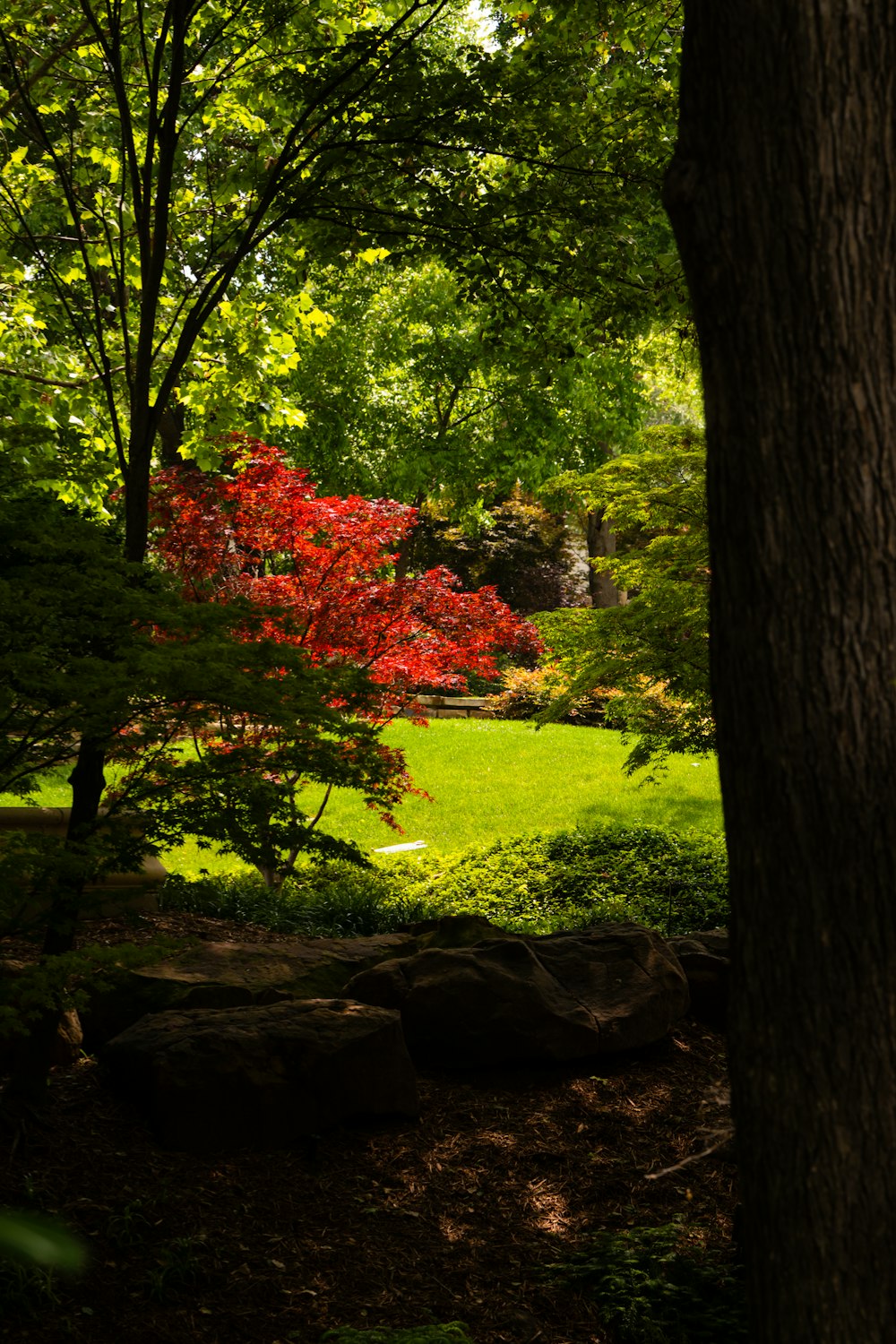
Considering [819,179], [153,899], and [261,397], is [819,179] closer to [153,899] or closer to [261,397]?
[153,899]

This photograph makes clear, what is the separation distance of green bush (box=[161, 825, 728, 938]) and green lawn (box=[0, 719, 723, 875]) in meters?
0.76

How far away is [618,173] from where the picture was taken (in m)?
6.12

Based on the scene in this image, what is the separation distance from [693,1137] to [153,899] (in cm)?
439

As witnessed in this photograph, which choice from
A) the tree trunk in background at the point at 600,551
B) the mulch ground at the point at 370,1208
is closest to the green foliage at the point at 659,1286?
the mulch ground at the point at 370,1208

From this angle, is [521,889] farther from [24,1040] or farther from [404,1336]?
[404,1336]

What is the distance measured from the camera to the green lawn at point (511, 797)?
11.6 metres

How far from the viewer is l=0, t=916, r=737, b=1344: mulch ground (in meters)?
3.38

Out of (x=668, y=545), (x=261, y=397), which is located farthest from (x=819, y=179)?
(x=261, y=397)

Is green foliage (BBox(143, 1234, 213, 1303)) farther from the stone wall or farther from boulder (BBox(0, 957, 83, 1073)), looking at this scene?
the stone wall

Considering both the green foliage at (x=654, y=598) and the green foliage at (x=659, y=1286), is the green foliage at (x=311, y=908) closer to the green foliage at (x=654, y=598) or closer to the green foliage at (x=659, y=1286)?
the green foliage at (x=654, y=598)

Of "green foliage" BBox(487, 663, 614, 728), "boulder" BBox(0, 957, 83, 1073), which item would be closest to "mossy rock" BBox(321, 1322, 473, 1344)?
"boulder" BBox(0, 957, 83, 1073)

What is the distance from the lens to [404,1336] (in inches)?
121

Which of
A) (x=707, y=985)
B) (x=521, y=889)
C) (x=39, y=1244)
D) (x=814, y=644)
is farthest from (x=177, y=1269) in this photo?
(x=521, y=889)

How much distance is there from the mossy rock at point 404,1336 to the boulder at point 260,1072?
1.29m
